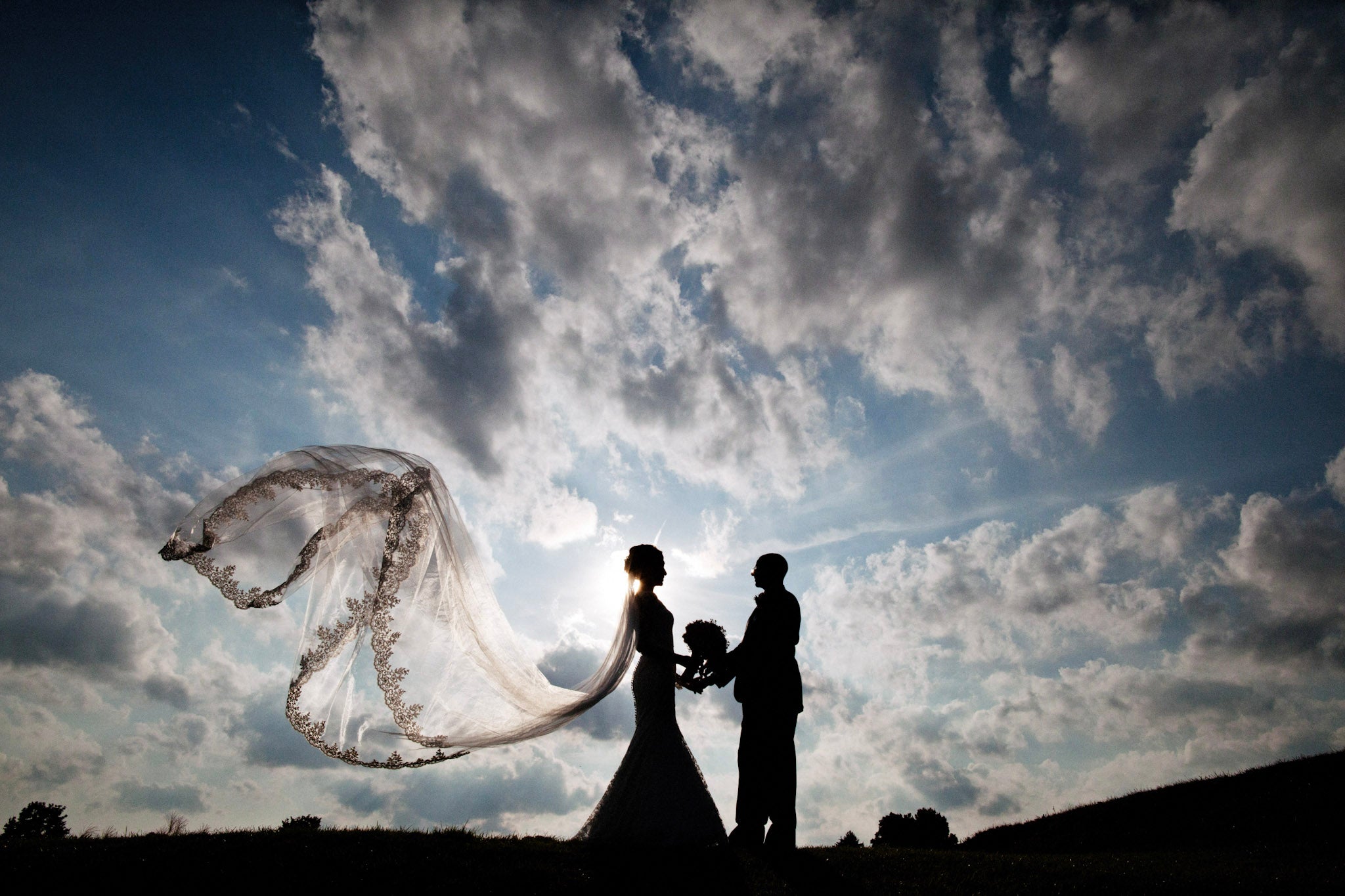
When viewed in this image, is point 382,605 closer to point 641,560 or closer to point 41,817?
point 641,560

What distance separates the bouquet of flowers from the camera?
10000mm

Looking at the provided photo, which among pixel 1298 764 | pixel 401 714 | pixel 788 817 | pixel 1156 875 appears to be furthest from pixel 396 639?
pixel 1298 764

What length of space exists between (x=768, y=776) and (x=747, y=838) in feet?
2.98

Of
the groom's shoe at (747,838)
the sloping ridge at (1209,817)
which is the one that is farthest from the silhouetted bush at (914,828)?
the groom's shoe at (747,838)

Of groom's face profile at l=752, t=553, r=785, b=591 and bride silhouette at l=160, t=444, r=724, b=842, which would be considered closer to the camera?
bride silhouette at l=160, t=444, r=724, b=842

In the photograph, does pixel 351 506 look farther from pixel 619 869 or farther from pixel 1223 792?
pixel 1223 792

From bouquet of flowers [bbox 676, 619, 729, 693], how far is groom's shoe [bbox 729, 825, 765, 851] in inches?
78.9

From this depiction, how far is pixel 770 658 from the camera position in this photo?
9.43 m

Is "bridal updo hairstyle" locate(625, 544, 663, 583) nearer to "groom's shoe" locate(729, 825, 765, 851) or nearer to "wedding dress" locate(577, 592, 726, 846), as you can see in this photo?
"wedding dress" locate(577, 592, 726, 846)

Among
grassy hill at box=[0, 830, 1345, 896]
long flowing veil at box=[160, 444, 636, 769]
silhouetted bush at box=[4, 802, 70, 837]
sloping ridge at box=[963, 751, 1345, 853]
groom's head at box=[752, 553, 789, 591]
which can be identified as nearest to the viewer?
grassy hill at box=[0, 830, 1345, 896]

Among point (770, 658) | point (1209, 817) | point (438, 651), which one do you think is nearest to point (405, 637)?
point (438, 651)

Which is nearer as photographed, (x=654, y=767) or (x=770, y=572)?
(x=654, y=767)

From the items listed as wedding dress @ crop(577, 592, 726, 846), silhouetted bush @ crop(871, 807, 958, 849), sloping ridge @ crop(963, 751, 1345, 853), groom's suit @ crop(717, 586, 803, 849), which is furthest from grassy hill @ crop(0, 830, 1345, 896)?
silhouetted bush @ crop(871, 807, 958, 849)

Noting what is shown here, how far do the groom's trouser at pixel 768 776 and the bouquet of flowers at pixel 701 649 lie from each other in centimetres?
95
